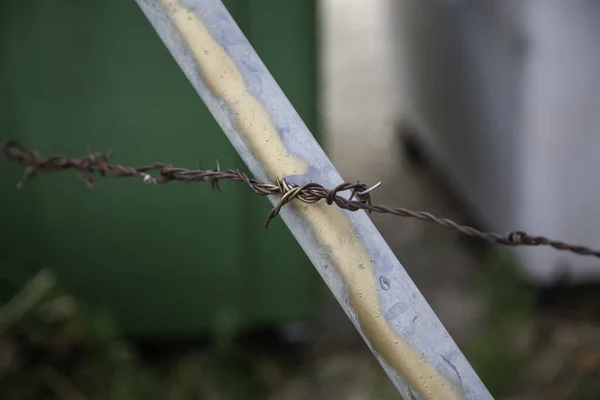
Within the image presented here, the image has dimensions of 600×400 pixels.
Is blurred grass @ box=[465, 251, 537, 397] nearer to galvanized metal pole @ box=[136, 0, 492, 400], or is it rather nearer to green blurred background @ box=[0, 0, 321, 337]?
green blurred background @ box=[0, 0, 321, 337]

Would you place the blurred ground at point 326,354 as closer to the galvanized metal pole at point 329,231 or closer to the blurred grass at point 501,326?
the blurred grass at point 501,326

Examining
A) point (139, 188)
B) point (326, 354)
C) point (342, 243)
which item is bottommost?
point (342, 243)

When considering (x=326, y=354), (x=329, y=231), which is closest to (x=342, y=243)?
(x=329, y=231)

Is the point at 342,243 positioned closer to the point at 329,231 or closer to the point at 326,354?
the point at 329,231

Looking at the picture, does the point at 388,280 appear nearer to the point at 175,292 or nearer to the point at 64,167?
the point at 64,167

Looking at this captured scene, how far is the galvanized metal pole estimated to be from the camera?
86 centimetres

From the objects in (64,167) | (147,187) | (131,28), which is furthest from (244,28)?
(64,167)

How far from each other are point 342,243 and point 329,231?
0.07ft

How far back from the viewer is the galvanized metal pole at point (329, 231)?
0.86 m

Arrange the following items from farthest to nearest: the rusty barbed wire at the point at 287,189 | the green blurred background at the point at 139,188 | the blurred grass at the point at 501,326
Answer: the blurred grass at the point at 501,326, the green blurred background at the point at 139,188, the rusty barbed wire at the point at 287,189

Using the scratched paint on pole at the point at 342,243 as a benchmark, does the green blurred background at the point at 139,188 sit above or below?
above

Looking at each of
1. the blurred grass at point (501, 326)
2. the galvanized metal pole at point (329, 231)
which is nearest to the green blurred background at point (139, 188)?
the blurred grass at point (501, 326)

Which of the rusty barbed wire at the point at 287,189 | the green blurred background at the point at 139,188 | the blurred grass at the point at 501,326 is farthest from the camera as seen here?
the blurred grass at the point at 501,326

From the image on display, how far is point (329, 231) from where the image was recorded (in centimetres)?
86
